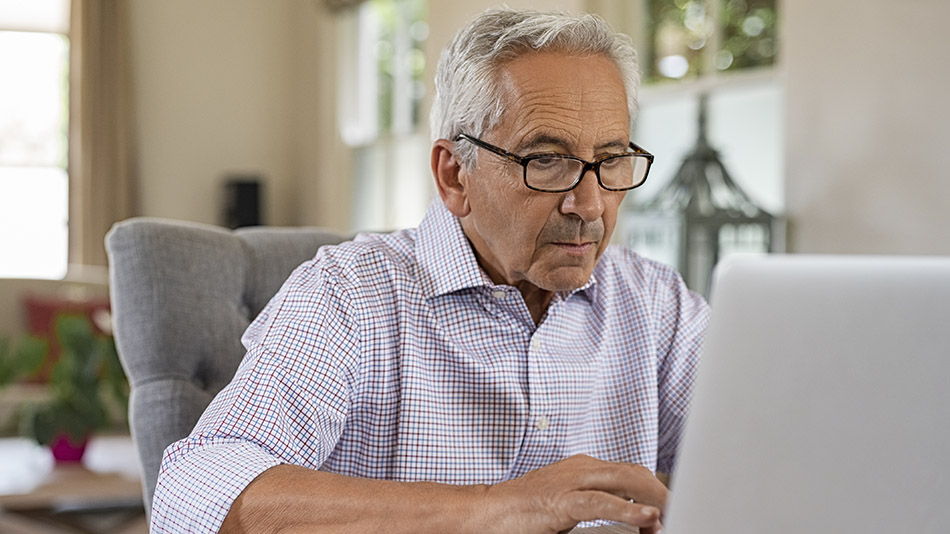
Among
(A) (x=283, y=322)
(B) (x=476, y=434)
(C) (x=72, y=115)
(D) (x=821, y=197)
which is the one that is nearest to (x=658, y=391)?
(B) (x=476, y=434)

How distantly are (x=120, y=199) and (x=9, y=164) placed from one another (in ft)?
2.20

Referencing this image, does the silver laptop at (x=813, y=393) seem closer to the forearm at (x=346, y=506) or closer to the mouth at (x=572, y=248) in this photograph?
the forearm at (x=346, y=506)

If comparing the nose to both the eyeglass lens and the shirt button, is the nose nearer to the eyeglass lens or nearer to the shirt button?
the eyeglass lens

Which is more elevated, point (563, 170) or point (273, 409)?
point (563, 170)

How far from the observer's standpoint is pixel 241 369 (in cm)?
111

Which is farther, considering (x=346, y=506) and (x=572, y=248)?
(x=572, y=248)

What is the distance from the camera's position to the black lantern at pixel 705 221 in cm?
306

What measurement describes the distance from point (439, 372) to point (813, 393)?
0.76 meters

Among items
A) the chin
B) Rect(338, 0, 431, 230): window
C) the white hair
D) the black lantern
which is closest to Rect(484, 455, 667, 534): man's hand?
the chin

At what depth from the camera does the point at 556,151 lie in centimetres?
118

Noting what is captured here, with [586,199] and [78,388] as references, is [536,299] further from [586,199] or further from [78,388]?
[78,388]

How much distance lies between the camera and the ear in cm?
128

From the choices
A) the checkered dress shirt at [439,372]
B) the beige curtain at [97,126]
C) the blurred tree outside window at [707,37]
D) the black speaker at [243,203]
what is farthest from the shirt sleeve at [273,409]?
the black speaker at [243,203]

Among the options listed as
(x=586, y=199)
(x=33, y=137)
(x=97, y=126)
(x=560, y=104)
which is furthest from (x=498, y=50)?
(x=33, y=137)
